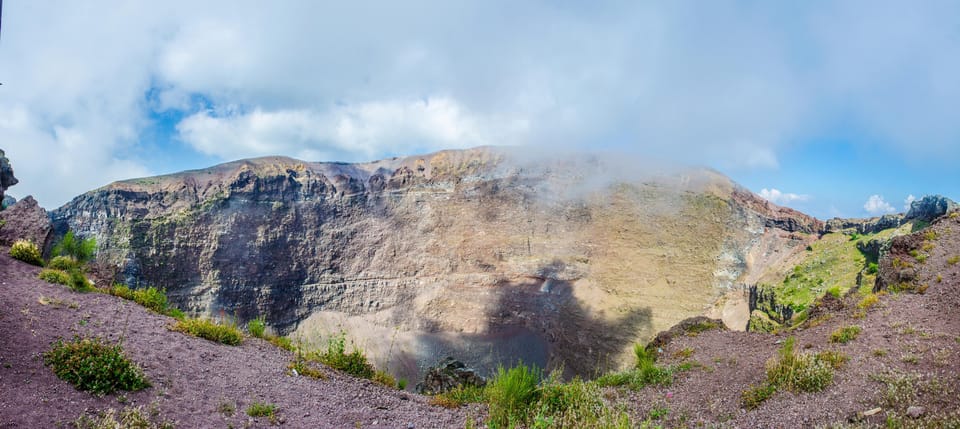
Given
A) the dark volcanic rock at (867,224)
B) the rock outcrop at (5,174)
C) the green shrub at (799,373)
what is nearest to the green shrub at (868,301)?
the green shrub at (799,373)

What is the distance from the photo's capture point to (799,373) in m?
7.87

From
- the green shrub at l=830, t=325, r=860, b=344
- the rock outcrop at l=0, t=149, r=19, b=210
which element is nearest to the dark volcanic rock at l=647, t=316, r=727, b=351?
the green shrub at l=830, t=325, r=860, b=344

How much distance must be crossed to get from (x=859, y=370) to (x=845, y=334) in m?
2.53

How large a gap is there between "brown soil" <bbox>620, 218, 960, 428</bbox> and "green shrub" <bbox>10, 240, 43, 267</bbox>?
13.6 meters

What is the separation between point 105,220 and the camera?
47875 millimetres

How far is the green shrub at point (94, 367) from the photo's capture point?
551 cm

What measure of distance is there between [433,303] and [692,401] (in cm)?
4506

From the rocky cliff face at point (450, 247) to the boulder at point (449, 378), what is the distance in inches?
1195

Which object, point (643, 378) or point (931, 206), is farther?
point (931, 206)

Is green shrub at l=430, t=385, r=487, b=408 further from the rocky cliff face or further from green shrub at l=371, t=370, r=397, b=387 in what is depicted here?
the rocky cliff face

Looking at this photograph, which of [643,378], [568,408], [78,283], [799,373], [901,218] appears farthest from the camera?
[901,218]

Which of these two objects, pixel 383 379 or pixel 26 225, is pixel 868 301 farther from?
pixel 26 225

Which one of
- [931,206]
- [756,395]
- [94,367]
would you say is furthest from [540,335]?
[94,367]

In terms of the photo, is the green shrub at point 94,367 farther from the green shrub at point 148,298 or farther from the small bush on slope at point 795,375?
the small bush on slope at point 795,375
